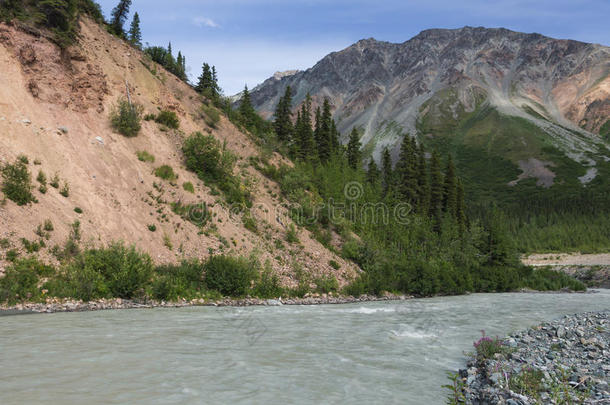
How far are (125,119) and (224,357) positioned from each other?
94.8 ft

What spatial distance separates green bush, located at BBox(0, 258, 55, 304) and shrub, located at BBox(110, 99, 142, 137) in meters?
17.4

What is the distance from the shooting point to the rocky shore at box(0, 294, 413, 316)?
56.9 feet

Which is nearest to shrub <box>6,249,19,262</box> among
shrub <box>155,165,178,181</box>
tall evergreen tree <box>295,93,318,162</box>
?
shrub <box>155,165,178,181</box>

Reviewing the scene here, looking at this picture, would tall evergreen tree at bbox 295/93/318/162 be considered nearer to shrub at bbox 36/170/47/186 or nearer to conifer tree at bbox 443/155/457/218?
conifer tree at bbox 443/155/457/218

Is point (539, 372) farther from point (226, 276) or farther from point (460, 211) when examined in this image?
point (460, 211)

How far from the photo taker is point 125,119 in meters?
33.8

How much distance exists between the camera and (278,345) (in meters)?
13.9

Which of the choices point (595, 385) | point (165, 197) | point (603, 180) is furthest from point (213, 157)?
point (603, 180)

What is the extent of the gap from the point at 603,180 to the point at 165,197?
191179 millimetres

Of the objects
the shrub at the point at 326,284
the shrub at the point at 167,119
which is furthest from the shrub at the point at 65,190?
the shrub at the point at 326,284

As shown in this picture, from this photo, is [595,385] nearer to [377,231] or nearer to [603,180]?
[377,231]

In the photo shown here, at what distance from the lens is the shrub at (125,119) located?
33.6 m

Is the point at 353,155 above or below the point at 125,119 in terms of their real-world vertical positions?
above

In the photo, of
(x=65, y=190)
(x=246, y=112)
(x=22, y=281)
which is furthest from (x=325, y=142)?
(x=22, y=281)
